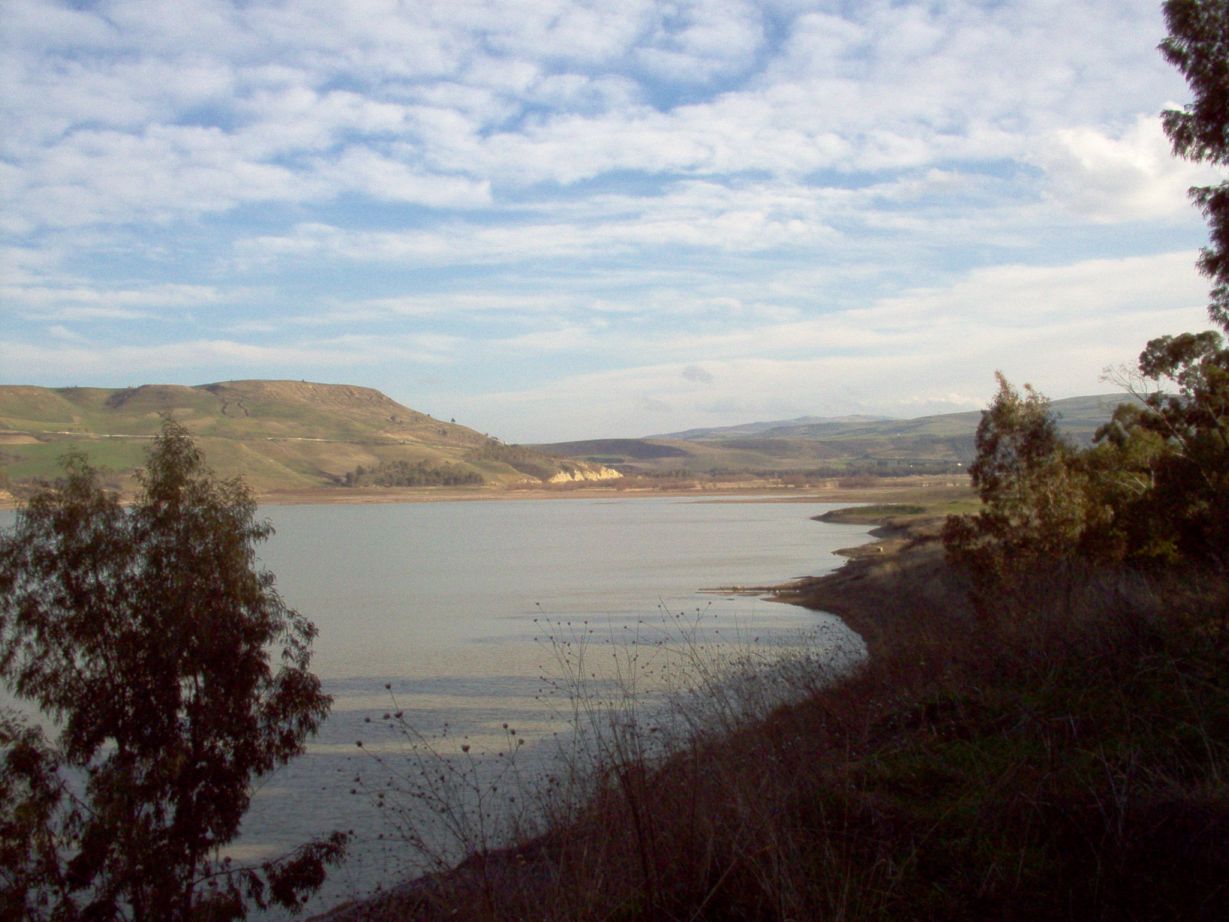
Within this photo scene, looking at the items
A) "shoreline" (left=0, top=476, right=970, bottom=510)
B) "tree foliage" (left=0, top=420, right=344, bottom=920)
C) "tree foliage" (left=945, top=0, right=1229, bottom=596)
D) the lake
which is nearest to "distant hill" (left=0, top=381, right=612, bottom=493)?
"shoreline" (left=0, top=476, right=970, bottom=510)

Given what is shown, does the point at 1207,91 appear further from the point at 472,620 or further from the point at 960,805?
the point at 472,620

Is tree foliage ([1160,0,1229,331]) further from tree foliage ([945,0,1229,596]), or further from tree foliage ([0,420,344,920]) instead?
tree foliage ([0,420,344,920])

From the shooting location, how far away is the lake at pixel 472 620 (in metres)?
15.1

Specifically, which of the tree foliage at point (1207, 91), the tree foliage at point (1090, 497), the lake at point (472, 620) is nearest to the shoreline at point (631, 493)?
the lake at point (472, 620)

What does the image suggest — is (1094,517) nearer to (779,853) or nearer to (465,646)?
(465,646)

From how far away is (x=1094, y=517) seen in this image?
2266 centimetres

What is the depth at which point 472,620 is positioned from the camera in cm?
3525

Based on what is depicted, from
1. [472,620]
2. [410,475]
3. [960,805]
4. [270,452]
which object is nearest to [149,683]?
[960,805]

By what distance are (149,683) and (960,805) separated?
8474 millimetres

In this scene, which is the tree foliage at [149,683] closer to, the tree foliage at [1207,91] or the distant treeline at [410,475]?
the tree foliage at [1207,91]

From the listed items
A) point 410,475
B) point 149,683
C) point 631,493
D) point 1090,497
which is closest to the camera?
point 149,683

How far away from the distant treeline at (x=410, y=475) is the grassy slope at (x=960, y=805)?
15645cm

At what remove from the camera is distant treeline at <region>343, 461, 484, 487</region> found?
160 meters

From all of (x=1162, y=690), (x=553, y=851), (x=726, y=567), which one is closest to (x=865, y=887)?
(x=553, y=851)
